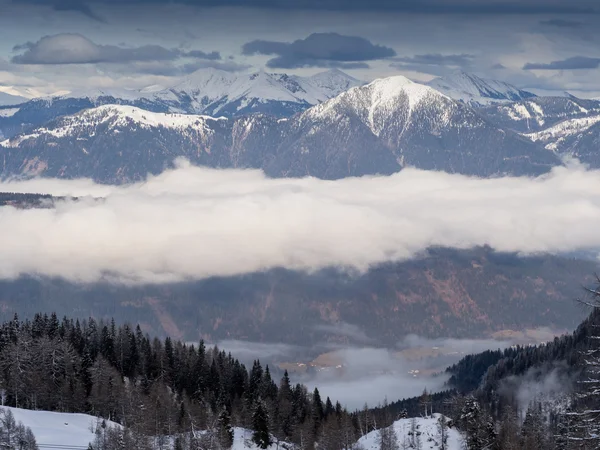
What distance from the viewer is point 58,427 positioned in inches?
5842

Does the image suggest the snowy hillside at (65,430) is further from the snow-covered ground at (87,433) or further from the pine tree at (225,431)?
the pine tree at (225,431)

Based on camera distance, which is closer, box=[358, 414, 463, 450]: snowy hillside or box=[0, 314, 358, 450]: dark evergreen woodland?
box=[0, 314, 358, 450]: dark evergreen woodland

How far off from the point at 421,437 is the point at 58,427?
218 feet

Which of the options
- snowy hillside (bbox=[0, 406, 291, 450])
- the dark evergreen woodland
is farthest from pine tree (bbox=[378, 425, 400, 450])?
snowy hillside (bbox=[0, 406, 291, 450])

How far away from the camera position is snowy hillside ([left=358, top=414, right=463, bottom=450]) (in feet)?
569

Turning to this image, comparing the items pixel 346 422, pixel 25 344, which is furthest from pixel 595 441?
pixel 25 344

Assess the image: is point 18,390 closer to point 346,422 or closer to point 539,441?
point 346,422

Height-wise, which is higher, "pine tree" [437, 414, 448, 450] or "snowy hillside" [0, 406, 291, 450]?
"snowy hillside" [0, 406, 291, 450]

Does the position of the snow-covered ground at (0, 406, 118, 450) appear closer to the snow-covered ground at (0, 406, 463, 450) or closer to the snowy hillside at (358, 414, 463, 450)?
the snow-covered ground at (0, 406, 463, 450)

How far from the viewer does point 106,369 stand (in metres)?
173

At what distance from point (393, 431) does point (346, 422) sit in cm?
928

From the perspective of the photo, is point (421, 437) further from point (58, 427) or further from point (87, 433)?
point (58, 427)

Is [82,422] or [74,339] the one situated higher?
[74,339]

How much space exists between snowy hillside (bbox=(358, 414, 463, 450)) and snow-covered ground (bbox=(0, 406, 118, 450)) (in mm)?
48264
